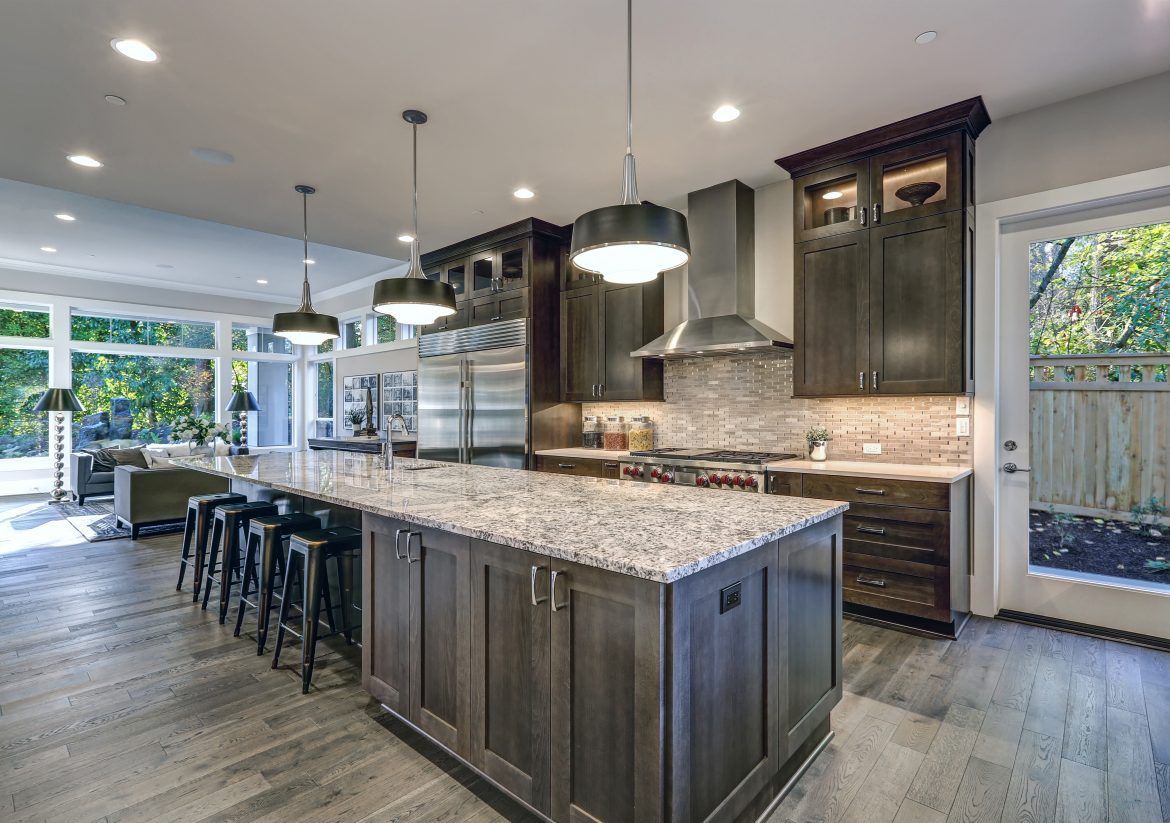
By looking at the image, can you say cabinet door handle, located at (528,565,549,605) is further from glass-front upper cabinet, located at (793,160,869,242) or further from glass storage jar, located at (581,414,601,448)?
glass storage jar, located at (581,414,601,448)

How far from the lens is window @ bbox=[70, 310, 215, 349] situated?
838 centimetres

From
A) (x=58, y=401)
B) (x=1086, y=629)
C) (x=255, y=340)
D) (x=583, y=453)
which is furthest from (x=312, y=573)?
(x=255, y=340)

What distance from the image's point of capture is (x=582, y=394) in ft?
16.6

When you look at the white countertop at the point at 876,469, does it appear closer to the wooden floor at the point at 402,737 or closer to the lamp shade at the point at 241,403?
the wooden floor at the point at 402,737

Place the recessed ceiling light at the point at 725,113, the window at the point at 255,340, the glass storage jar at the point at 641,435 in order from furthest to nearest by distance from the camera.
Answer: the window at the point at 255,340, the glass storage jar at the point at 641,435, the recessed ceiling light at the point at 725,113

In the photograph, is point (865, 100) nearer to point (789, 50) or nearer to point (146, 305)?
point (789, 50)

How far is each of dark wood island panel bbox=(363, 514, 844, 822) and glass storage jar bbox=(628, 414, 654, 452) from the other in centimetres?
281

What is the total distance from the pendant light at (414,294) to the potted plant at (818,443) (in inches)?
99.7

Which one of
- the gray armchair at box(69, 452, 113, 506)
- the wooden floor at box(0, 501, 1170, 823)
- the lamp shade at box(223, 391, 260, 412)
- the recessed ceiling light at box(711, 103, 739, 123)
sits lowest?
the wooden floor at box(0, 501, 1170, 823)

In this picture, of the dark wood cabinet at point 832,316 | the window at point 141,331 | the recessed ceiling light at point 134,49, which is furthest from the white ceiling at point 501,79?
the window at point 141,331

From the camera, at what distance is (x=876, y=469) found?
328 cm

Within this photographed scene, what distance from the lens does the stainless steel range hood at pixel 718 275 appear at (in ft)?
13.4

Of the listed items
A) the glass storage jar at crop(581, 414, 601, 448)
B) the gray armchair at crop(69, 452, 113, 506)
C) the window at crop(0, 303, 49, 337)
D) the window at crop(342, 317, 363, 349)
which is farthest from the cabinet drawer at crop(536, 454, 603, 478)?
the window at crop(0, 303, 49, 337)

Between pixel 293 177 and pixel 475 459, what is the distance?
2.74m
